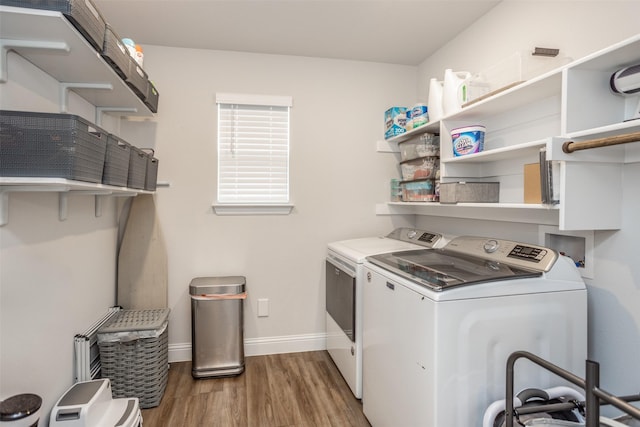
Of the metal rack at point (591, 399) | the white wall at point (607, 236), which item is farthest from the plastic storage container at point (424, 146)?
the metal rack at point (591, 399)

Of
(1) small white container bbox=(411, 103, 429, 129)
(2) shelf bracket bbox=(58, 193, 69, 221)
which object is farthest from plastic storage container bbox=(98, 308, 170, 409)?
(1) small white container bbox=(411, 103, 429, 129)

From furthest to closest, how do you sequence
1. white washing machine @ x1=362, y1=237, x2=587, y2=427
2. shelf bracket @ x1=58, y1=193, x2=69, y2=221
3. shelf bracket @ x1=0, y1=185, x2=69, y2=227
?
1. shelf bracket @ x1=58, y1=193, x2=69, y2=221
2. white washing machine @ x1=362, y1=237, x2=587, y2=427
3. shelf bracket @ x1=0, y1=185, x2=69, y2=227

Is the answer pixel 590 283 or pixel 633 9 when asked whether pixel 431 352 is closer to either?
pixel 590 283

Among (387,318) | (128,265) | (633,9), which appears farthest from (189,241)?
(633,9)

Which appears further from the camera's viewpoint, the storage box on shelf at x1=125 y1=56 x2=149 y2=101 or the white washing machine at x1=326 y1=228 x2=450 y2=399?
the white washing machine at x1=326 y1=228 x2=450 y2=399

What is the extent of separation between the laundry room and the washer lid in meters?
0.02

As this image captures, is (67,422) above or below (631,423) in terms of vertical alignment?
below

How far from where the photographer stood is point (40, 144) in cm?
110

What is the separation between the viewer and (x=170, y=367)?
2578 millimetres

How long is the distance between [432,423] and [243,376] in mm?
1532

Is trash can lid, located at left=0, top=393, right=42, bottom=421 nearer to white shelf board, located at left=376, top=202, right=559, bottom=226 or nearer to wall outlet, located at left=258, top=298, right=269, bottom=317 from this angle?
wall outlet, located at left=258, top=298, right=269, bottom=317

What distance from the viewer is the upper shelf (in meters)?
1.06

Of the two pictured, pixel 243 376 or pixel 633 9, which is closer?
pixel 633 9

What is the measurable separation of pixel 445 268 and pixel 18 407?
65.3 inches
